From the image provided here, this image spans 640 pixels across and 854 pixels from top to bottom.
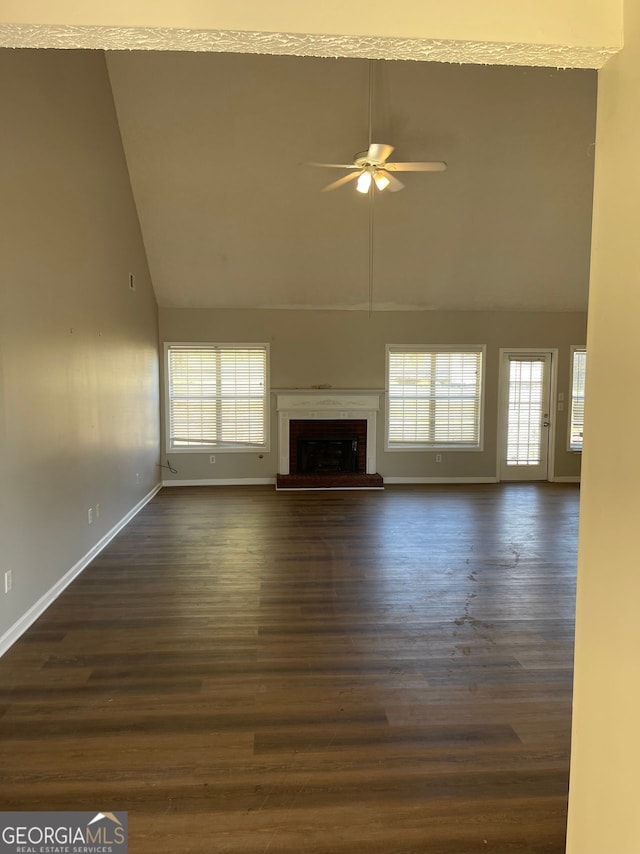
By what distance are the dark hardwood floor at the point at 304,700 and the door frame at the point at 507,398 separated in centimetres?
354

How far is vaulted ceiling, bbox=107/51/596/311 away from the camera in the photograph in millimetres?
4941

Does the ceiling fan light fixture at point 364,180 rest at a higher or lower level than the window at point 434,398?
higher

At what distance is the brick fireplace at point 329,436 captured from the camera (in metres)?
7.66

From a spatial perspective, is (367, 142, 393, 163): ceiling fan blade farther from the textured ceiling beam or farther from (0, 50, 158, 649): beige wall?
the textured ceiling beam

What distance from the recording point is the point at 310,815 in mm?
1812

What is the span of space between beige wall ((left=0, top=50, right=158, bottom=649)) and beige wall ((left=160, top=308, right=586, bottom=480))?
1.98 metres

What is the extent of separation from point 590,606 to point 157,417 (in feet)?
22.3

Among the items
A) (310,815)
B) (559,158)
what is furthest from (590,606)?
(559,158)

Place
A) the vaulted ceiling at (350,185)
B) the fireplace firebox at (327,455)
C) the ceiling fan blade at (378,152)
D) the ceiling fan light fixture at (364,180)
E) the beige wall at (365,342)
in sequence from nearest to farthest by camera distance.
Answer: the ceiling fan blade at (378,152), the ceiling fan light fixture at (364,180), the vaulted ceiling at (350,185), the beige wall at (365,342), the fireplace firebox at (327,455)

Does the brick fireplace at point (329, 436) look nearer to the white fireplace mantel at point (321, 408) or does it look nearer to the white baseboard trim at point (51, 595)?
the white fireplace mantel at point (321, 408)

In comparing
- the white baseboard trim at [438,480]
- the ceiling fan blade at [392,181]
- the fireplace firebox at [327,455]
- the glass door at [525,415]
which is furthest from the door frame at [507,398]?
the ceiling fan blade at [392,181]

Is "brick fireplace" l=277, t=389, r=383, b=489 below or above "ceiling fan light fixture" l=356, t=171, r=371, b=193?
below

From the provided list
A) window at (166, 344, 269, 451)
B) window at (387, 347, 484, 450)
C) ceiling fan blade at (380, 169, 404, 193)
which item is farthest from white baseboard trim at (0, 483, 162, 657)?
window at (387, 347, 484, 450)

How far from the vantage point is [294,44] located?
1.13 meters
